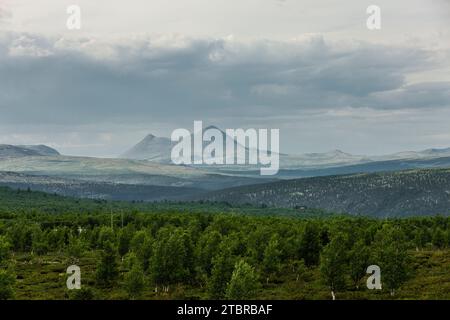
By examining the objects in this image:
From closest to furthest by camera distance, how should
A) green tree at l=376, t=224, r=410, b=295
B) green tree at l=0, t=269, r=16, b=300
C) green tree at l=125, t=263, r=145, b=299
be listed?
green tree at l=0, t=269, r=16, b=300
green tree at l=376, t=224, r=410, b=295
green tree at l=125, t=263, r=145, b=299

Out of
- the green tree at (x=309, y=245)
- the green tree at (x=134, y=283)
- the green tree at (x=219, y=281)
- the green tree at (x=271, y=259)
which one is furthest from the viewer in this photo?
the green tree at (x=309, y=245)

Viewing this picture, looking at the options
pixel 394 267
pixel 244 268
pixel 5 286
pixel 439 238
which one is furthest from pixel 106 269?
pixel 439 238

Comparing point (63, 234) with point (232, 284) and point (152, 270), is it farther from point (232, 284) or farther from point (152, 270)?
point (232, 284)

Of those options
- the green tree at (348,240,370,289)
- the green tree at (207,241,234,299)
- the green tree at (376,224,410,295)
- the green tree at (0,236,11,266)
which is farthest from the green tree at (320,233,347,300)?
the green tree at (0,236,11,266)

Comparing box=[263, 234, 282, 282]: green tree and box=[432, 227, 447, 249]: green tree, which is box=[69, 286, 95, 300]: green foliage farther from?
box=[432, 227, 447, 249]: green tree

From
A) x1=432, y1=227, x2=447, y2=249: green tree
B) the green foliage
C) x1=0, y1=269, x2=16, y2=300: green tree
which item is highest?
x1=0, y1=269, x2=16, y2=300: green tree

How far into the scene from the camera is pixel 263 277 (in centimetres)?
10256

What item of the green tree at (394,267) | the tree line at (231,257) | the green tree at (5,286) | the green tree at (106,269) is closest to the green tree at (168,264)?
the tree line at (231,257)

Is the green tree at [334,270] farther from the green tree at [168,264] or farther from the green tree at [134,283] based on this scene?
the green tree at [134,283]

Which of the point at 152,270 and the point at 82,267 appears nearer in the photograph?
the point at 152,270

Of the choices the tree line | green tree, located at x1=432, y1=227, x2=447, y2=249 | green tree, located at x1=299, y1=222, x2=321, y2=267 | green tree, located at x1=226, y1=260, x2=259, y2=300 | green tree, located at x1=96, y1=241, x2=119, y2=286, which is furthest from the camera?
green tree, located at x1=432, y1=227, x2=447, y2=249
